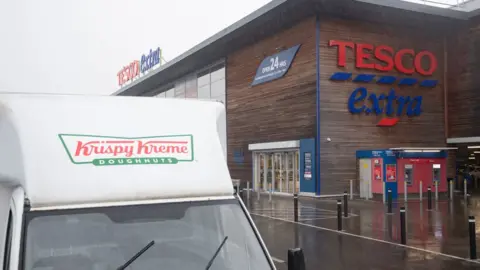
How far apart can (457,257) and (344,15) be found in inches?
674

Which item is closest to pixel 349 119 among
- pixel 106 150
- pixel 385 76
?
pixel 385 76

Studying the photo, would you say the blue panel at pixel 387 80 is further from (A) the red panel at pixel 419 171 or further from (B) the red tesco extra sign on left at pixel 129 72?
(B) the red tesco extra sign on left at pixel 129 72

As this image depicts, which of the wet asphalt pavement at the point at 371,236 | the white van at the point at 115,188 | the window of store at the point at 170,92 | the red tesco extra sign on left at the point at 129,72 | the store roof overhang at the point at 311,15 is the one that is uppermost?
the red tesco extra sign on left at the point at 129,72

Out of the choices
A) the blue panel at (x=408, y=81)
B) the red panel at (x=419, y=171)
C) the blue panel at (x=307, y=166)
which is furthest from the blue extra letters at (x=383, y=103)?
the red panel at (x=419, y=171)

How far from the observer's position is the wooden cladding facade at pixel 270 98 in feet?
82.9

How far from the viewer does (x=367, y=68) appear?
2569 cm

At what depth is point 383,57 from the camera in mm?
26016

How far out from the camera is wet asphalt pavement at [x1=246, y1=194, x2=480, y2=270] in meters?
9.80

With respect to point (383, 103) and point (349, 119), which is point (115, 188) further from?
point (383, 103)

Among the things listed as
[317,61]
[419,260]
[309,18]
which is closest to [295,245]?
[419,260]

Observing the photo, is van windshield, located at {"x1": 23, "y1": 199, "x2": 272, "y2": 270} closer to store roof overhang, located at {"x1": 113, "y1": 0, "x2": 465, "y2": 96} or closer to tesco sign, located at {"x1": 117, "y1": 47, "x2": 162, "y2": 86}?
store roof overhang, located at {"x1": 113, "y1": 0, "x2": 465, "y2": 96}

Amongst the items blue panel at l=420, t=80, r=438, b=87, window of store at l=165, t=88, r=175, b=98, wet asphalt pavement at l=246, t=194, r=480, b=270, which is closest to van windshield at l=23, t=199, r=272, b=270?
wet asphalt pavement at l=246, t=194, r=480, b=270

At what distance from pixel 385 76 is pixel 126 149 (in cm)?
2426

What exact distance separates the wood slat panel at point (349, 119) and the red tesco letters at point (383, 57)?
0.26m
